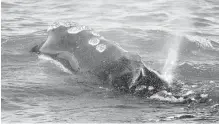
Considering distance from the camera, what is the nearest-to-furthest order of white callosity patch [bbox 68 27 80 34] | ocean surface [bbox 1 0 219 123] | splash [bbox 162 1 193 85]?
1. ocean surface [bbox 1 0 219 123]
2. splash [bbox 162 1 193 85]
3. white callosity patch [bbox 68 27 80 34]

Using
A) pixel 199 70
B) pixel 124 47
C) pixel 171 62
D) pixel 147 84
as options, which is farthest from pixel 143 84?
pixel 124 47

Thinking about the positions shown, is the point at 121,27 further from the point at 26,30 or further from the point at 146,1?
the point at 146,1

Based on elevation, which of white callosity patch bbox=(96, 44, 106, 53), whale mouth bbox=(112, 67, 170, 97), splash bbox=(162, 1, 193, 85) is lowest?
splash bbox=(162, 1, 193, 85)

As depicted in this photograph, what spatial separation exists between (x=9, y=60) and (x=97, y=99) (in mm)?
3860

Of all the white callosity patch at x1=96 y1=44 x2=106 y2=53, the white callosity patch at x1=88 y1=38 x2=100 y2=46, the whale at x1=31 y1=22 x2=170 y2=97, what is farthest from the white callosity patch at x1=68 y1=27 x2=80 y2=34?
the white callosity patch at x1=96 y1=44 x2=106 y2=53

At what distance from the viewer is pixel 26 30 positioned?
16.2m

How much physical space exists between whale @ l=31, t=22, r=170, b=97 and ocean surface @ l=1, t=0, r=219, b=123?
240 millimetres

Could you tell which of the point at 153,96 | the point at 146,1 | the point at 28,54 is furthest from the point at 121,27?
the point at 153,96

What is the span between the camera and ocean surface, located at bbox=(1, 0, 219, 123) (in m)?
8.02

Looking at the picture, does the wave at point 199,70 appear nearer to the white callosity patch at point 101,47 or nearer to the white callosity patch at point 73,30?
the white callosity patch at point 101,47

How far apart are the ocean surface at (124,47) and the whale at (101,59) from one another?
9.4 inches

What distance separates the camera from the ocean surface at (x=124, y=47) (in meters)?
8.02

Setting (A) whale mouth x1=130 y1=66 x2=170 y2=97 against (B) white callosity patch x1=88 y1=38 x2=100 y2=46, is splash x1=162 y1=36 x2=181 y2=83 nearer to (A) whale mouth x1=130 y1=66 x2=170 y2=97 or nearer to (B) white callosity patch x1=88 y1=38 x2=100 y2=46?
(A) whale mouth x1=130 y1=66 x2=170 y2=97

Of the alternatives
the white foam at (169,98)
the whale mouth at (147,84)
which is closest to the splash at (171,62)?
the whale mouth at (147,84)
